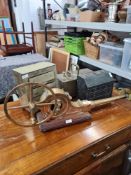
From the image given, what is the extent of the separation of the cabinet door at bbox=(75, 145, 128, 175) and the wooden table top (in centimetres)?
18

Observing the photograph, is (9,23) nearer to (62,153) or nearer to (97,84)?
(97,84)

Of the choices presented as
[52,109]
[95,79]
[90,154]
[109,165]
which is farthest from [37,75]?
[109,165]

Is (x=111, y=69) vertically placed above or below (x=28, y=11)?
below

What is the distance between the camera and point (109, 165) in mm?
918

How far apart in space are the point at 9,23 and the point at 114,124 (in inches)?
140

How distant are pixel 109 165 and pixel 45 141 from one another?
1.51 ft

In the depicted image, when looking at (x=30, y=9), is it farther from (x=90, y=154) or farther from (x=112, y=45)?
(x=90, y=154)

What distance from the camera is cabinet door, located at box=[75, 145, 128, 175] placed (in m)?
0.80

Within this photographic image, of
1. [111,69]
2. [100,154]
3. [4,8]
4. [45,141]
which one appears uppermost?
[4,8]

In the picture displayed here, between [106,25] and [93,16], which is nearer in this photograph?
[106,25]

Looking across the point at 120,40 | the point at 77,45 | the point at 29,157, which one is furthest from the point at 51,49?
the point at 29,157

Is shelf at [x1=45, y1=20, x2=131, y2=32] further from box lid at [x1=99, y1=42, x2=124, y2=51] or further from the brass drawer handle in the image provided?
the brass drawer handle

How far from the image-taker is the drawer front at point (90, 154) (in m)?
0.65

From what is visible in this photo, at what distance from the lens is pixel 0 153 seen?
0.64 meters
